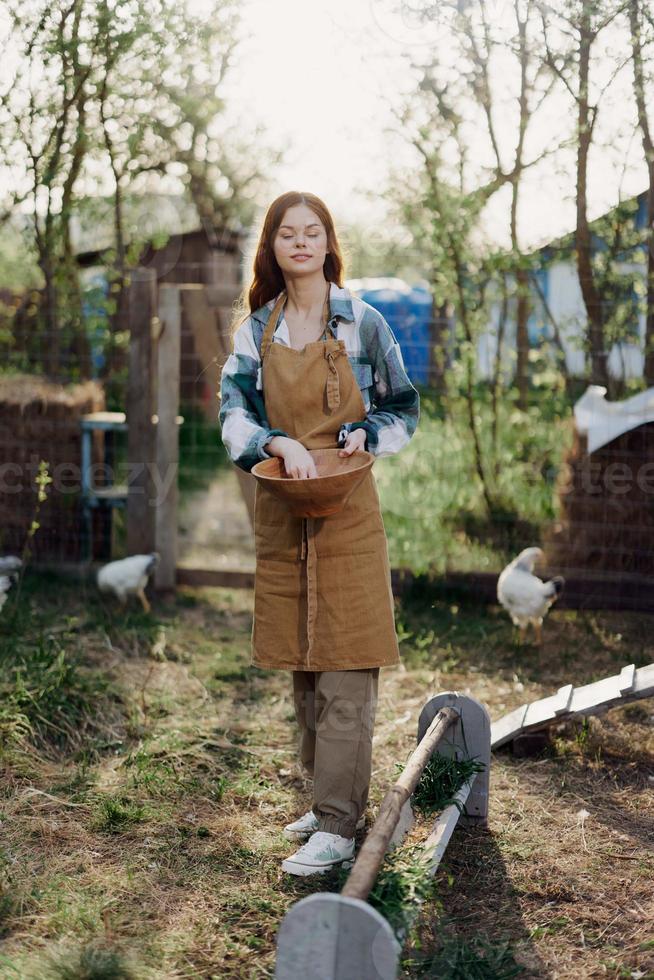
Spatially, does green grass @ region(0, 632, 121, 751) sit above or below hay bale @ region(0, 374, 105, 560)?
below

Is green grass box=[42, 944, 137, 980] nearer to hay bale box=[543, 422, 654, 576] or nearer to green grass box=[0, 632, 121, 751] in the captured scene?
green grass box=[0, 632, 121, 751]

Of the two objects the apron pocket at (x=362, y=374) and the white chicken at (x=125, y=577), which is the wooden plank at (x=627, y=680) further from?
the white chicken at (x=125, y=577)

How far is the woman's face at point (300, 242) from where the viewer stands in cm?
268

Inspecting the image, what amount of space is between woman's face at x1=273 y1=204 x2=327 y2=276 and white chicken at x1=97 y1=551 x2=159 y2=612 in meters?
2.68

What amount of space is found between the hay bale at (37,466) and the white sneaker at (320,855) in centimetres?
345

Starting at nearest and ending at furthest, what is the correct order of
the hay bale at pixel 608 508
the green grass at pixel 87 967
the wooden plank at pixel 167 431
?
the green grass at pixel 87 967, the hay bale at pixel 608 508, the wooden plank at pixel 167 431

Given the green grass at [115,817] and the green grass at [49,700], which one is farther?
the green grass at [49,700]

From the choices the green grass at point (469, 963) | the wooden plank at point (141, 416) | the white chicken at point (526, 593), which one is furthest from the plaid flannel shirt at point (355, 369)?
the wooden plank at point (141, 416)

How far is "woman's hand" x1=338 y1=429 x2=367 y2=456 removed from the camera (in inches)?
100

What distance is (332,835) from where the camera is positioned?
2.63m

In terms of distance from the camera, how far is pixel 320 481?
235 cm

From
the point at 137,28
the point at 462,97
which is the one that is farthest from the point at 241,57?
the point at 462,97

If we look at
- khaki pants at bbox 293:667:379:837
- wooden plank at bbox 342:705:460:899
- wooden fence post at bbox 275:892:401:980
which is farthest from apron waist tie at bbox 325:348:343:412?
wooden fence post at bbox 275:892:401:980

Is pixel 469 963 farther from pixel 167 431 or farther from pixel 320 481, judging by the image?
pixel 167 431
